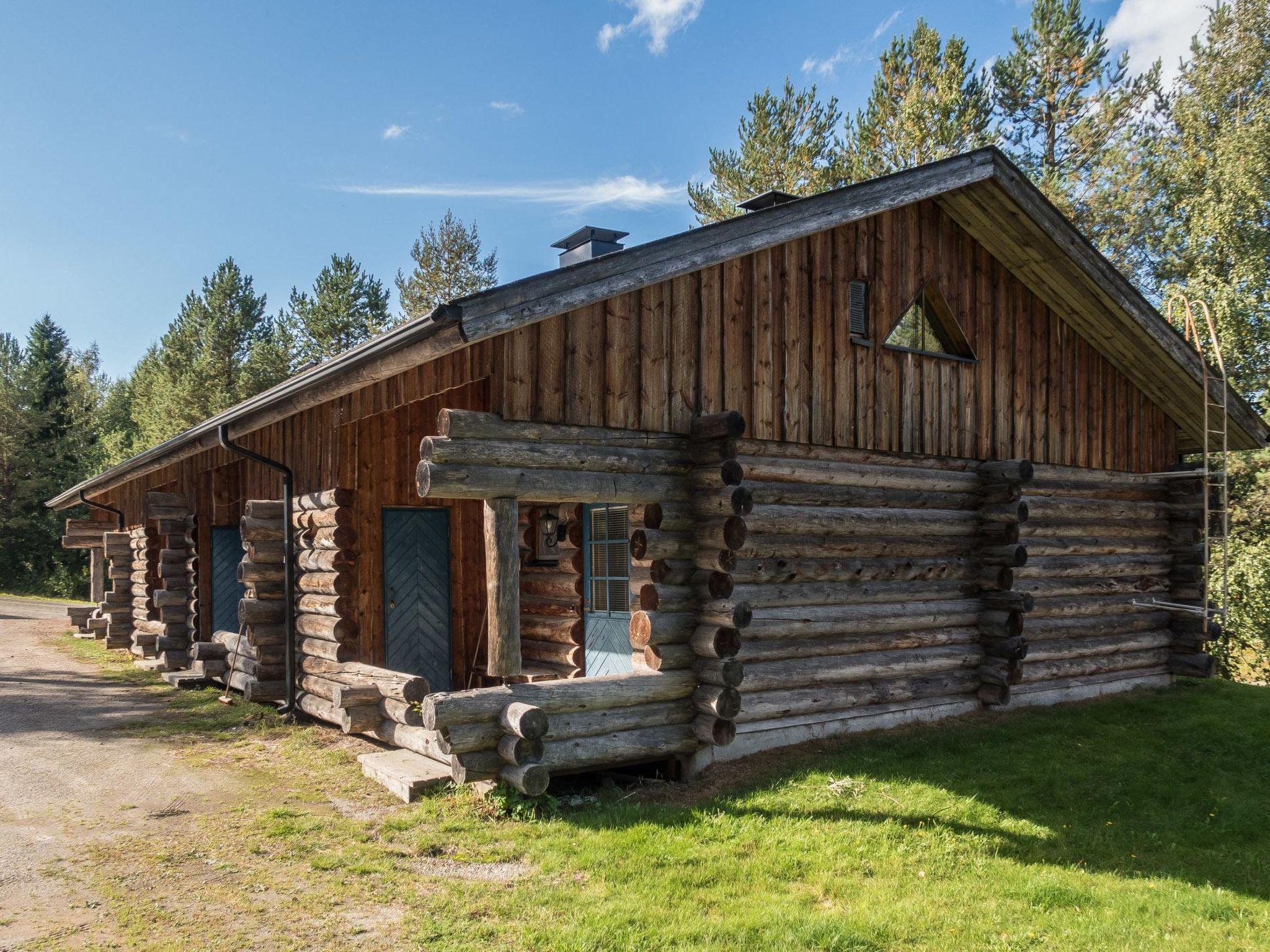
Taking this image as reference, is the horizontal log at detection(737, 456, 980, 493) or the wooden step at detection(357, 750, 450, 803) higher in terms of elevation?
the horizontal log at detection(737, 456, 980, 493)

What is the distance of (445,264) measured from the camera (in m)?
34.6

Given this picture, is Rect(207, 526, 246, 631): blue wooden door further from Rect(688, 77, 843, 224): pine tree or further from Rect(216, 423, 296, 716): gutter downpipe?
Rect(688, 77, 843, 224): pine tree

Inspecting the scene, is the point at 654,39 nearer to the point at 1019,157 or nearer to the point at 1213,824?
the point at 1019,157

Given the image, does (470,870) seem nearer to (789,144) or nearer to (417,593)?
(417,593)

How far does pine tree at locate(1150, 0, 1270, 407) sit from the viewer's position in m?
20.7

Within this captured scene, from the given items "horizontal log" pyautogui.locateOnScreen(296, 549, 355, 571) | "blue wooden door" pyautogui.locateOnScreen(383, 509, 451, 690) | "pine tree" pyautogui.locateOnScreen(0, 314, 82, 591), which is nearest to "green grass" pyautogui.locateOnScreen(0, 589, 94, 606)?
"pine tree" pyautogui.locateOnScreen(0, 314, 82, 591)

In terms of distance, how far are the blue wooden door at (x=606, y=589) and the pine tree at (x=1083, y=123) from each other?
18418 millimetres

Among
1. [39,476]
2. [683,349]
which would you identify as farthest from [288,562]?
[39,476]

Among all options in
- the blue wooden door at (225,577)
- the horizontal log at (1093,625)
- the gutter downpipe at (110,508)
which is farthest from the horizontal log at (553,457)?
the gutter downpipe at (110,508)

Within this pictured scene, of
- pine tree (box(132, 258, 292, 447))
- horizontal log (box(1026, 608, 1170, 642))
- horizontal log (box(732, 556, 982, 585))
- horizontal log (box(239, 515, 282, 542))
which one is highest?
pine tree (box(132, 258, 292, 447))

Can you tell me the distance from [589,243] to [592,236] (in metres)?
0.08

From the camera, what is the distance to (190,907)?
5.14m

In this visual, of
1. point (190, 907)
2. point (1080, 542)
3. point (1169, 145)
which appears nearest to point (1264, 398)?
point (1169, 145)

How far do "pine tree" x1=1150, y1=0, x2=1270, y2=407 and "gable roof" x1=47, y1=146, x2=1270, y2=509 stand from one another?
9.49m
